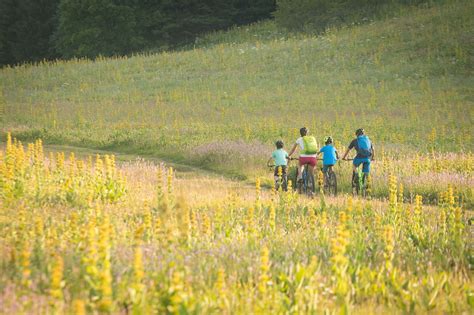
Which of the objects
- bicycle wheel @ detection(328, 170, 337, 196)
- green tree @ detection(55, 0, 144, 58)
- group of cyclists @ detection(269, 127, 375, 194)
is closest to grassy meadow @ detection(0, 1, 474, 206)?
group of cyclists @ detection(269, 127, 375, 194)

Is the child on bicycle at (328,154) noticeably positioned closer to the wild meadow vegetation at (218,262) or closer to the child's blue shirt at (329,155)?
the child's blue shirt at (329,155)

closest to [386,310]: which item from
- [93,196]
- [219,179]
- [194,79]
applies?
[93,196]

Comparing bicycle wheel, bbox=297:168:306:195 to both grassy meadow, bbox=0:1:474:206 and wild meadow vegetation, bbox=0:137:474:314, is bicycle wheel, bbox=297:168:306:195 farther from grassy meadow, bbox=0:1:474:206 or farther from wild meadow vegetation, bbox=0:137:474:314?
wild meadow vegetation, bbox=0:137:474:314

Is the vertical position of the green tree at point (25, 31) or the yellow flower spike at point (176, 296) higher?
the green tree at point (25, 31)

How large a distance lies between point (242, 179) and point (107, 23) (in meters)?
53.0

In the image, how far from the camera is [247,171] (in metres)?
21.5

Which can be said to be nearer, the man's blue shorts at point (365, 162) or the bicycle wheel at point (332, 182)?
the man's blue shorts at point (365, 162)

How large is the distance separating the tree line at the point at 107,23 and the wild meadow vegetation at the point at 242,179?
229 inches

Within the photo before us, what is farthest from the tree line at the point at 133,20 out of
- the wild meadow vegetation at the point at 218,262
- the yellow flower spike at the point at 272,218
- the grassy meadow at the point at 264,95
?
the yellow flower spike at the point at 272,218

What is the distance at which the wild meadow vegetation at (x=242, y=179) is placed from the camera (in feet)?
24.5

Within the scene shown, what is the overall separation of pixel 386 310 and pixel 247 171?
13981 millimetres

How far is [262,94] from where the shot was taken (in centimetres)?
4150

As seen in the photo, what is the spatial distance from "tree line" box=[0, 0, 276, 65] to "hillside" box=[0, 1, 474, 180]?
378 inches

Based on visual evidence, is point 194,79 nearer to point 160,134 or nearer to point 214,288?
point 160,134
